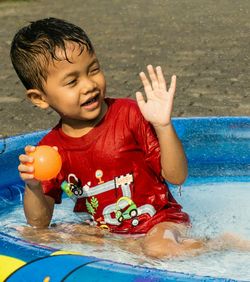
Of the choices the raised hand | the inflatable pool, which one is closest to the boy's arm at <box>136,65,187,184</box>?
the raised hand

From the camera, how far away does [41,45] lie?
2785 millimetres

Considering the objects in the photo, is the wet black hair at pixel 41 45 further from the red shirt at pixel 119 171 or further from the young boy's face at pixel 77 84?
the red shirt at pixel 119 171

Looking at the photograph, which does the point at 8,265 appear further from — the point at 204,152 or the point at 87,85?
the point at 204,152

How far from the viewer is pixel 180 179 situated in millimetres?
2758

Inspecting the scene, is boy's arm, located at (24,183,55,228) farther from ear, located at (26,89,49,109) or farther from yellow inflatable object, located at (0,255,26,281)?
yellow inflatable object, located at (0,255,26,281)

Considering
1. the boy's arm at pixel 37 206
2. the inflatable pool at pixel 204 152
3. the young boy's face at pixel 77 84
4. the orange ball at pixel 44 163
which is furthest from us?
the inflatable pool at pixel 204 152

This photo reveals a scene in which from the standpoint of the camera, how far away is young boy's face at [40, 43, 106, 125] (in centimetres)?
275

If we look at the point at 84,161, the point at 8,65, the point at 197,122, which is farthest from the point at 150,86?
the point at 8,65

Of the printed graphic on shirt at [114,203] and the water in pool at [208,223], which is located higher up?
the printed graphic on shirt at [114,203]

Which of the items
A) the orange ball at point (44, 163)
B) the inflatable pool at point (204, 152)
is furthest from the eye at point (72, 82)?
the inflatable pool at point (204, 152)

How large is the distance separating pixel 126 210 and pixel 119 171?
15cm

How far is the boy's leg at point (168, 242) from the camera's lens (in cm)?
278

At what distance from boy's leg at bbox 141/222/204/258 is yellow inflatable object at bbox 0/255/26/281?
0.60 metres

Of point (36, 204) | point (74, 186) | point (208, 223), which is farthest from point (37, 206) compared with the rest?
point (208, 223)
